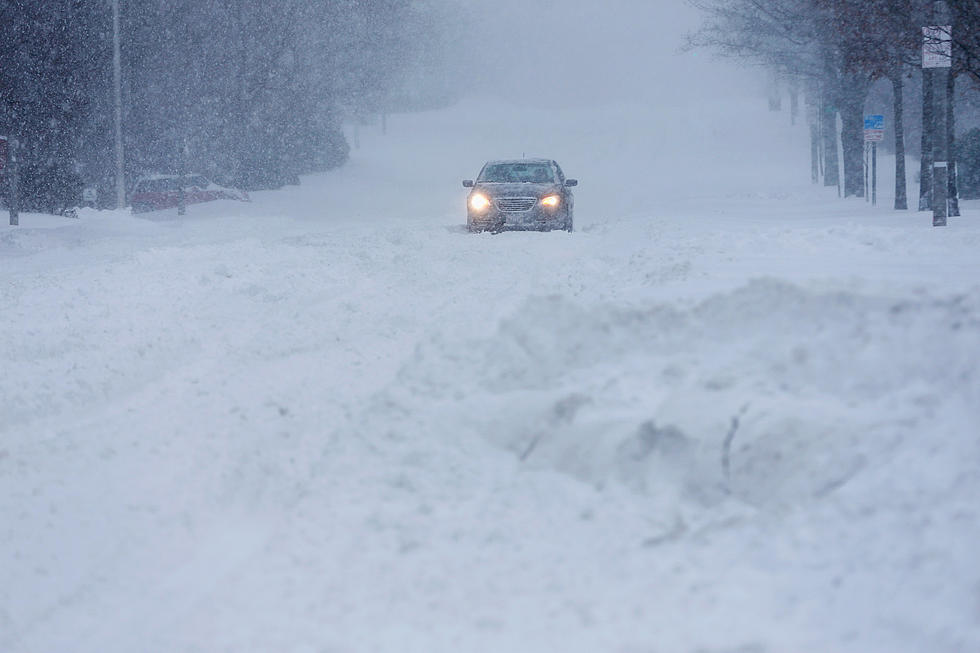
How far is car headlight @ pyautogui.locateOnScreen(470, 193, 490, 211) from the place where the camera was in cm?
2023

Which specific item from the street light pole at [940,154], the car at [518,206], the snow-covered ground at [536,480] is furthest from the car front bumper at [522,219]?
the snow-covered ground at [536,480]

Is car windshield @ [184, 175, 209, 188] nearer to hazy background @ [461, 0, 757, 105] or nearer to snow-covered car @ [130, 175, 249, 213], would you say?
snow-covered car @ [130, 175, 249, 213]

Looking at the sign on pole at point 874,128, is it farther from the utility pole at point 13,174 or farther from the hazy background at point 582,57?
the hazy background at point 582,57

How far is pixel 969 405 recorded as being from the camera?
512cm

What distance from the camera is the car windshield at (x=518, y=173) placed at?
21.0 metres

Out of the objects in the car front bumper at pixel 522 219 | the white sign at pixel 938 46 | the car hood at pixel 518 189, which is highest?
the white sign at pixel 938 46

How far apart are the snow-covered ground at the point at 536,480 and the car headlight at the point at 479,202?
36.0ft

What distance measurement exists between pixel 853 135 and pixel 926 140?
12.0m

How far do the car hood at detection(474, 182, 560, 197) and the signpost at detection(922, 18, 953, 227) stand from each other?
6.60 metres

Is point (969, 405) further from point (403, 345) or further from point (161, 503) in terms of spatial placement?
point (403, 345)

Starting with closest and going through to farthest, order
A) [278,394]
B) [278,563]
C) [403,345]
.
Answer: [278,563] → [278,394] → [403,345]

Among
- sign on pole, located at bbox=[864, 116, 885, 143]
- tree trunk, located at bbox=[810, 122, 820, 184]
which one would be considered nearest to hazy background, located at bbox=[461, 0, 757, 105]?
tree trunk, located at bbox=[810, 122, 820, 184]

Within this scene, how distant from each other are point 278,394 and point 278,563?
2.76m

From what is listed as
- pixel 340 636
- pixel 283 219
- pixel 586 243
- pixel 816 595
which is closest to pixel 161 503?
pixel 340 636
